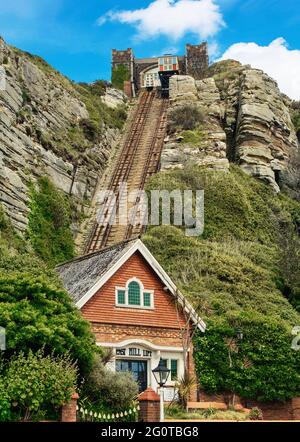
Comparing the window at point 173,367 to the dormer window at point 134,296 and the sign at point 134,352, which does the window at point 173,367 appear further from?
the dormer window at point 134,296

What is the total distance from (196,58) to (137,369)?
279ft

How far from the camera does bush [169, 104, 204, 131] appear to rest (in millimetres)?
66938

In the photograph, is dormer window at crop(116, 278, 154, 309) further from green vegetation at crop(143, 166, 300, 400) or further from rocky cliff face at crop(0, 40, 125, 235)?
rocky cliff face at crop(0, 40, 125, 235)

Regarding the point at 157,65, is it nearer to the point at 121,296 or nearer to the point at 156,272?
the point at 156,272

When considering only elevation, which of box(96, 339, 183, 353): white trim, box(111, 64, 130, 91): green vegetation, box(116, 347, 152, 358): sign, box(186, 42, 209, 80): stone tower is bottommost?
box(116, 347, 152, 358): sign

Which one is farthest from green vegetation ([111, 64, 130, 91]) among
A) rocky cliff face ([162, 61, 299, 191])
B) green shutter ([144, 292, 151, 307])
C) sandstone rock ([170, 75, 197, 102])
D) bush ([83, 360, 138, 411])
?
bush ([83, 360, 138, 411])

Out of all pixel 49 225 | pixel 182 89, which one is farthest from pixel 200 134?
pixel 49 225

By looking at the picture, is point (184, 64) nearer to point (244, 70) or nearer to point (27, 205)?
point (244, 70)

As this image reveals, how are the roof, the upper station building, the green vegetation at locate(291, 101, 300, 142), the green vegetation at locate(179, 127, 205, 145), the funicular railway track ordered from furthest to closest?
the upper station building < the green vegetation at locate(291, 101, 300, 142) < the green vegetation at locate(179, 127, 205, 145) < the funicular railway track < the roof

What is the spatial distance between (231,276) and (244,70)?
153 feet

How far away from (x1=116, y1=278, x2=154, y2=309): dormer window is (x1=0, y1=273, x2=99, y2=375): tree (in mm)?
4977

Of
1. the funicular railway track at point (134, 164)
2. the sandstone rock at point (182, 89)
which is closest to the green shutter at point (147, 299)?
the funicular railway track at point (134, 164)

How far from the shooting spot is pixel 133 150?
67.1 metres

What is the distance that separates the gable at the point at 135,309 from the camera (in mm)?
28078
